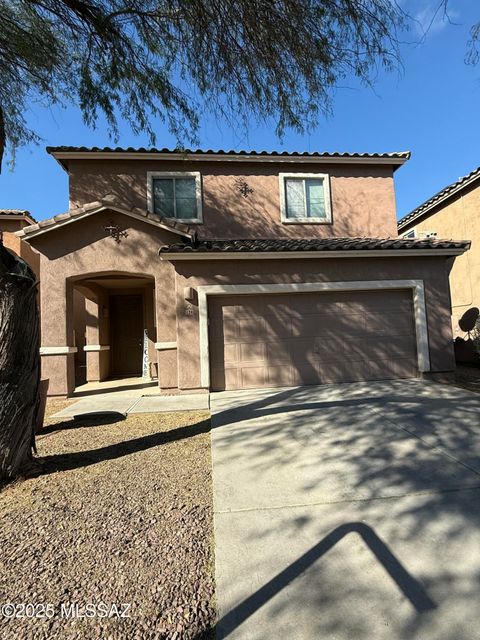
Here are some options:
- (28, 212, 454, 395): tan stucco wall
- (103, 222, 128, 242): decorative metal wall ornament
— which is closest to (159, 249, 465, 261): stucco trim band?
(28, 212, 454, 395): tan stucco wall

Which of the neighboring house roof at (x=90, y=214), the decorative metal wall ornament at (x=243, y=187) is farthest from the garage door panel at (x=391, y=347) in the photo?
the decorative metal wall ornament at (x=243, y=187)

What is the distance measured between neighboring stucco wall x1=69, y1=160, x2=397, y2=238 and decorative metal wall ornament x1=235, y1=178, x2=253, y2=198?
51mm

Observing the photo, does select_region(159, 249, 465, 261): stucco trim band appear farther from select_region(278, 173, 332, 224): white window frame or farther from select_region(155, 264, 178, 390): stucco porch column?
select_region(278, 173, 332, 224): white window frame

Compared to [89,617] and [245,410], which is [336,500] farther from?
[245,410]

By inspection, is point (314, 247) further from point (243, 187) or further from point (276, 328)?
point (243, 187)

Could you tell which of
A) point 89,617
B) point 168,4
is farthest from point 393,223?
point 89,617

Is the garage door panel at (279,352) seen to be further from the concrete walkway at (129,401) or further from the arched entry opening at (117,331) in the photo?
the arched entry opening at (117,331)

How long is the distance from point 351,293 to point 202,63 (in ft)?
19.7

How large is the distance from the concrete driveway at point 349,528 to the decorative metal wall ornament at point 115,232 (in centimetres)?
588

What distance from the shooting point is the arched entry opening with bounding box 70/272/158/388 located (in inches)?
493

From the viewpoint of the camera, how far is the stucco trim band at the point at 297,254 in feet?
29.5

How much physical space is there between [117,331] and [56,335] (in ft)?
16.0

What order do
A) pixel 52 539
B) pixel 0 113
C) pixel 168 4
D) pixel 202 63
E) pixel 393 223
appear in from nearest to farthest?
pixel 52 539, pixel 0 113, pixel 168 4, pixel 202 63, pixel 393 223

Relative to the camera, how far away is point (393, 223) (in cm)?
1268
